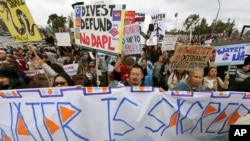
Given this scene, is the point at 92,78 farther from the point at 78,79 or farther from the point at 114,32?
the point at 114,32

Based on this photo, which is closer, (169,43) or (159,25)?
(169,43)

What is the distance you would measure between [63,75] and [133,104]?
3.39ft

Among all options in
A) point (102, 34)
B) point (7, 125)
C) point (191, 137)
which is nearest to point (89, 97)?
point (7, 125)

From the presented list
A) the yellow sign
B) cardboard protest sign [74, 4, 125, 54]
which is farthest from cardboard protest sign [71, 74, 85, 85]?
the yellow sign

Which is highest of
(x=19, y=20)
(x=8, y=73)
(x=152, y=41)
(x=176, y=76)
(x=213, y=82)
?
(x=19, y=20)

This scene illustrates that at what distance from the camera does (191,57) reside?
579 centimetres

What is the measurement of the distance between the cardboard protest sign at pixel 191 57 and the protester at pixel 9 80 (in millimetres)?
2618

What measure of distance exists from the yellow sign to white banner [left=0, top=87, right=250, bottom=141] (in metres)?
1.47

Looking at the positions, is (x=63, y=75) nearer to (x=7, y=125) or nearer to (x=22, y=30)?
(x=7, y=125)

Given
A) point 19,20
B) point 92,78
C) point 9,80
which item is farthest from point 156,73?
point 9,80

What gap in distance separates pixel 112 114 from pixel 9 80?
1.87m

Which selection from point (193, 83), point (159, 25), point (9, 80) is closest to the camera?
point (193, 83)

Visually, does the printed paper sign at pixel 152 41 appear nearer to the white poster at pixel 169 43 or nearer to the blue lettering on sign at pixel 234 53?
the white poster at pixel 169 43

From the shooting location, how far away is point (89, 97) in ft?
11.1
